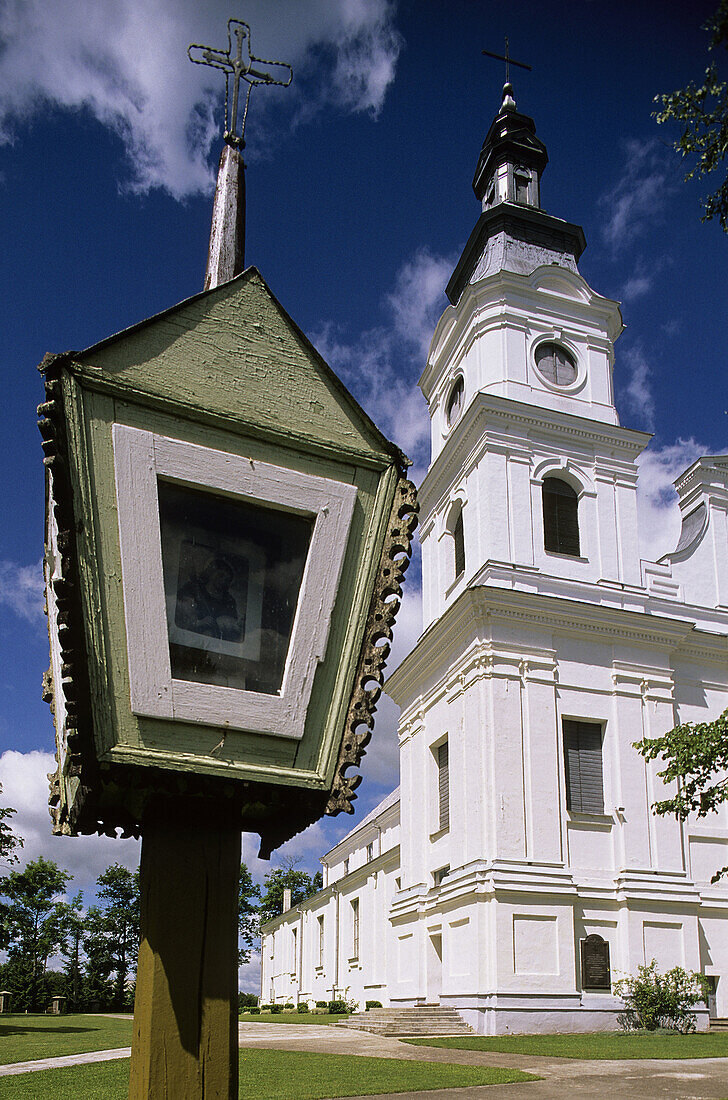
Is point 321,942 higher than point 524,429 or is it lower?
lower

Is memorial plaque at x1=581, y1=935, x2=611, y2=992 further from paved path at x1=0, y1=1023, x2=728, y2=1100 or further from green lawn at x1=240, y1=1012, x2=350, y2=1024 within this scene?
green lawn at x1=240, y1=1012, x2=350, y2=1024

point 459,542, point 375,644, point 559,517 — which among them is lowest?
point 375,644

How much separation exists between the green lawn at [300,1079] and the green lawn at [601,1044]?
9.71 feet

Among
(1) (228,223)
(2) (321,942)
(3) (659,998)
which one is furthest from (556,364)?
(2) (321,942)

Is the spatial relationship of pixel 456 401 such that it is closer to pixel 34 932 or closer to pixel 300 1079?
pixel 300 1079

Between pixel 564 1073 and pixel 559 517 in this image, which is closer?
pixel 564 1073

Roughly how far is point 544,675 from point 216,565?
2105 cm

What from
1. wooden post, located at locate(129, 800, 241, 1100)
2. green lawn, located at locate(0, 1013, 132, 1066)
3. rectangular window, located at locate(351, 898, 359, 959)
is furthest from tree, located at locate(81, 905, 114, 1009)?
wooden post, located at locate(129, 800, 241, 1100)

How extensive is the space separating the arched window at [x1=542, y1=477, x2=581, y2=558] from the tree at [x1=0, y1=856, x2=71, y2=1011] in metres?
39.3

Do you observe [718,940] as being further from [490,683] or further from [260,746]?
[260,746]

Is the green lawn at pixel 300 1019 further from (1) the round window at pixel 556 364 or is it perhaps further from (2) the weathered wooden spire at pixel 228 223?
(2) the weathered wooden spire at pixel 228 223

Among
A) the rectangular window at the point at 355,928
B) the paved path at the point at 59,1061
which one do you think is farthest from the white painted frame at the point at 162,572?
the rectangular window at the point at 355,928

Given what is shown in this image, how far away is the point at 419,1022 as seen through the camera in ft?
61.4

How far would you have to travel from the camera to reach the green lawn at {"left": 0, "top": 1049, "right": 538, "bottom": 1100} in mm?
9070
